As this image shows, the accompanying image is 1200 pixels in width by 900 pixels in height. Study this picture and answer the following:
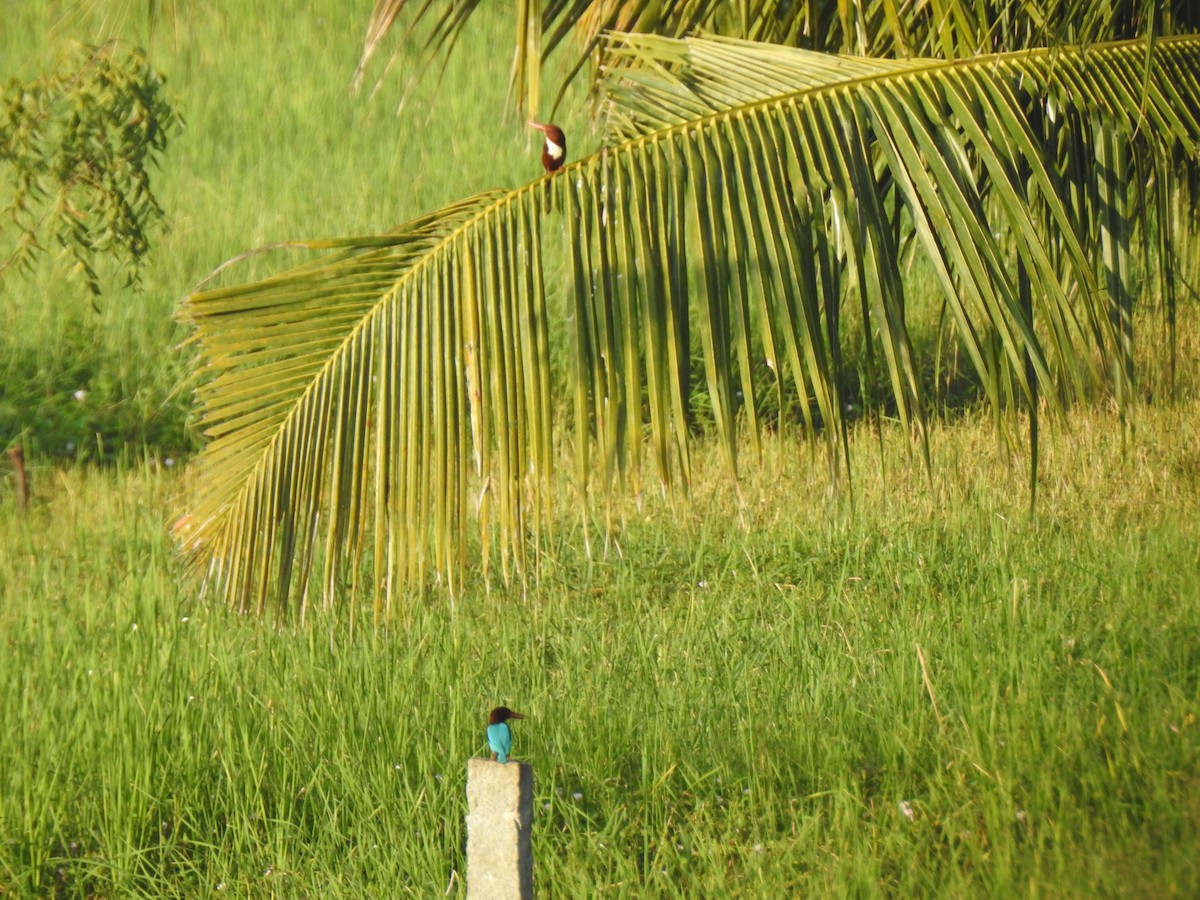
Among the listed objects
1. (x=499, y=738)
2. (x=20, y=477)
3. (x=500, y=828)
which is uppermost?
(x=20, y=477)

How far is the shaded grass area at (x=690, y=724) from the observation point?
2617 mm

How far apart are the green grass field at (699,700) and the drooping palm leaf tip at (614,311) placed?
20 cm

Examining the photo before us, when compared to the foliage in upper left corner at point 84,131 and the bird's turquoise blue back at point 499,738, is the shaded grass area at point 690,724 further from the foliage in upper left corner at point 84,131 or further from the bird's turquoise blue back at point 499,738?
the foliage in upper left corner at point 84,131

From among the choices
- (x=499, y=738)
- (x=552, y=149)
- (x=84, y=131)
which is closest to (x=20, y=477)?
(x=84, y=131)

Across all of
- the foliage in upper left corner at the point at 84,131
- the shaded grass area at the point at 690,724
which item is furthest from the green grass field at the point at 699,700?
the foliage in upper left corner at the point at 84,131

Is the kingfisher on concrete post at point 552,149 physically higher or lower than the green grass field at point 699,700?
higher

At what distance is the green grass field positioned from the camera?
8.61ft

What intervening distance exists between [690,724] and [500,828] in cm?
127

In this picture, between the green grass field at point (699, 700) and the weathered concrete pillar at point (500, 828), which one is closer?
the weathered concrete pillar at point (500, 828)

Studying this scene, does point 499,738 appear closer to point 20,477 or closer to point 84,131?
point 20,477

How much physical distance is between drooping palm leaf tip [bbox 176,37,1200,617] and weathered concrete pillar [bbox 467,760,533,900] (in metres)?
0.36

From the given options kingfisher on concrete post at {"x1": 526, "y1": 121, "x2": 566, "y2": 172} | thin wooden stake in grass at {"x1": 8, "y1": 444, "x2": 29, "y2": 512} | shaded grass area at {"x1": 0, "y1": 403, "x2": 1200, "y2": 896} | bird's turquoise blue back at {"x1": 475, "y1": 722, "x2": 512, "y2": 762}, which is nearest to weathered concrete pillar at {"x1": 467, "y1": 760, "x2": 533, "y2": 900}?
bird's turquoise blue back at {"x1": 475, "y1": 722, "x2": 512, "y2": 762}

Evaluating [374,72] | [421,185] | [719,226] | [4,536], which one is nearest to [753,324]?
[421,185]

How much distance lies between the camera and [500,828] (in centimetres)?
198
